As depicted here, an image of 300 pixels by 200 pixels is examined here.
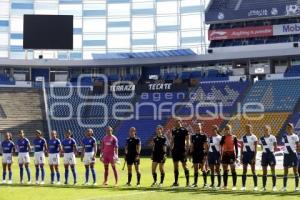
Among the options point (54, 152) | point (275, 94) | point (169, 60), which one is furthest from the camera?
point (169, 60)

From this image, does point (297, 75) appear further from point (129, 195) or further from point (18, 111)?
point (129, 195)

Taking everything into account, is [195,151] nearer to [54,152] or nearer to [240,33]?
[54,152]

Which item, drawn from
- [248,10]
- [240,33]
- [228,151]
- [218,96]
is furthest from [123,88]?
[228,151]

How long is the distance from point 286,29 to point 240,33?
506cm

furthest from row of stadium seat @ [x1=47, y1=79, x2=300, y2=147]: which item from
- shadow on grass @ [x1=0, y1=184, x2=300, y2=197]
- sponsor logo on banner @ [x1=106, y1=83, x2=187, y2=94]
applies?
shadow on grass @ [x1=0, y1=184, x2=300, y2=197]

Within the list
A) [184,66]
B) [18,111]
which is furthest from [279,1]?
[18,111]

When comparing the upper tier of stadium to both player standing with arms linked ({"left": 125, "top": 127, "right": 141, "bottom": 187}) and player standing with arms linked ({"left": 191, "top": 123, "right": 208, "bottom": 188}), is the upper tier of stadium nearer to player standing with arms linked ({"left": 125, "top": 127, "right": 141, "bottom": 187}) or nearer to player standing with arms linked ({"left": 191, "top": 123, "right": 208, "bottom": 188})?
player standing with arms linked ({"left": 125, "top": 127, "right": 141, "bottom": 187})

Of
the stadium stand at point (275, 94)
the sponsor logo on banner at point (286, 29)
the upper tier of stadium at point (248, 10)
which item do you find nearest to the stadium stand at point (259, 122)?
the stadium stand at point (275, 94)

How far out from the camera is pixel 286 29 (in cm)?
6228

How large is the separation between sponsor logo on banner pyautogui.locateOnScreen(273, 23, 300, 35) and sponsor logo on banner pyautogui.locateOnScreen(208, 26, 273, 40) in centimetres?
55

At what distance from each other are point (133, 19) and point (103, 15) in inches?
150

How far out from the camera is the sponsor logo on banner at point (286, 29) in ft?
202

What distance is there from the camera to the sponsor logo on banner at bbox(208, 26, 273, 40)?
63531 millimetres

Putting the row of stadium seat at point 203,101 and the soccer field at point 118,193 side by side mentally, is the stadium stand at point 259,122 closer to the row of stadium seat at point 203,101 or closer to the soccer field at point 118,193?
the row of stadium seat at point 203,101
